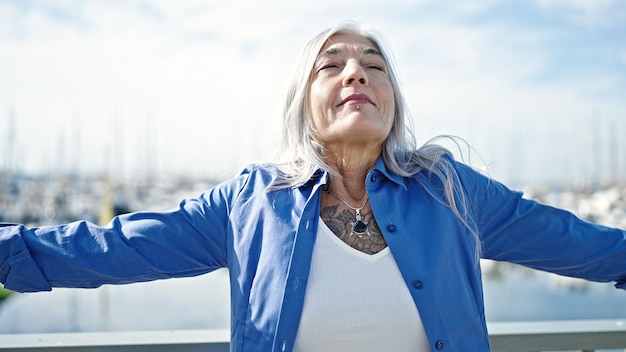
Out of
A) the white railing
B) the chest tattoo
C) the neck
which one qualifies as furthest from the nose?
the white railing

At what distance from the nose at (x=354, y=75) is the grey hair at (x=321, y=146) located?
0.14 meters

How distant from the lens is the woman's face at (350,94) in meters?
1.80

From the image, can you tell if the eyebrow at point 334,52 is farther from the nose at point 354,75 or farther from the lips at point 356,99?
the lips at point 356,99

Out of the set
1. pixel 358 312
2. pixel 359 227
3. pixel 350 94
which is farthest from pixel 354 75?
pixel 358 312

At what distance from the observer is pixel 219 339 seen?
180 cm

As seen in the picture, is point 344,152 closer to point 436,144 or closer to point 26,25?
point 436,144

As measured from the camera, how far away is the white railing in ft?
5.73

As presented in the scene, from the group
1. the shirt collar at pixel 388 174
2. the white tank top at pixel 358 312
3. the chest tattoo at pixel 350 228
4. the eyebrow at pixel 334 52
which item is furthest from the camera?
the eyebrow at pixel 334 52

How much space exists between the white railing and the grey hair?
0.53 meters

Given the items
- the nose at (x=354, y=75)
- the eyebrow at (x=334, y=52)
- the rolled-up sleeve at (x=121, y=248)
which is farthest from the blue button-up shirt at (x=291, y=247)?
the eyebrow at (x=334, y=52)

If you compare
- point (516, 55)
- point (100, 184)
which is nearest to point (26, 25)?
point (100, 184)

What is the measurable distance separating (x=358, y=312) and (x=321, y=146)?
580 millimetres

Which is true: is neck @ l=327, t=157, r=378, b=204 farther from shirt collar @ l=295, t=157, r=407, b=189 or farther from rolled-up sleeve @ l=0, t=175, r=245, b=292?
rolled-up sleeve @ l=0, t=175, r=245, b=292

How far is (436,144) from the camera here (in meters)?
1.92
